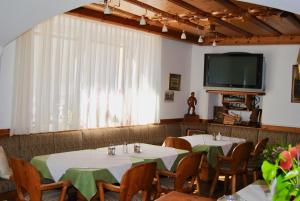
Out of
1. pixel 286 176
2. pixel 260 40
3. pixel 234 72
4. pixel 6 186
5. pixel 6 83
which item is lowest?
pixel 6 186

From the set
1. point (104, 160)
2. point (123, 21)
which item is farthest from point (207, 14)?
point (104, 160)

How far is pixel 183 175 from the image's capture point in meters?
3.68

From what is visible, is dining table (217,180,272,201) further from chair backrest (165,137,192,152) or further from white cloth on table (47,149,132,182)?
chair backrest (165,137,192,152)

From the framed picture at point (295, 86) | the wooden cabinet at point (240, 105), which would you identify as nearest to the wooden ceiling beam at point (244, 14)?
the framed picture at point (295, 86)

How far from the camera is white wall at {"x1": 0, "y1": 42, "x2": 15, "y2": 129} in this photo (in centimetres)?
470

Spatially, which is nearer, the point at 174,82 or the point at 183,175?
the point at 183,175

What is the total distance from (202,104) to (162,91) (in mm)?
1035

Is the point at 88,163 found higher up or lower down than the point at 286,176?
lower down

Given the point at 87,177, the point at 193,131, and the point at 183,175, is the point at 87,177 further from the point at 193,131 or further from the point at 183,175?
the point at 193,131

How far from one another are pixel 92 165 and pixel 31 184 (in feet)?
1.93

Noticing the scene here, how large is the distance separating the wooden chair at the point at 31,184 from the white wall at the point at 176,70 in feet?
13.4

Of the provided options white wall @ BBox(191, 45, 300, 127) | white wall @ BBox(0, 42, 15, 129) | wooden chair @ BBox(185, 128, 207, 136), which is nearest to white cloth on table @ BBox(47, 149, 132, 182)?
white wall @ BBox(0, 42, 15, 129)

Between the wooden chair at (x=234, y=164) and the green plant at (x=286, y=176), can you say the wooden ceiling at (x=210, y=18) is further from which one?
the green plant at (x=286, y=176)

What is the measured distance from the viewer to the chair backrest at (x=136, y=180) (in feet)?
10.1
